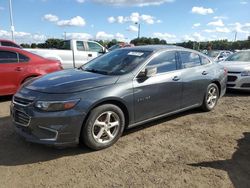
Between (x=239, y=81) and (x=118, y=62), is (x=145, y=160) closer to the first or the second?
(x=118, y=62)

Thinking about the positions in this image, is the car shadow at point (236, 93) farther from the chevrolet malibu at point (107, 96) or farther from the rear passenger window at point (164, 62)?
the rear passenger window at point (164, 62)

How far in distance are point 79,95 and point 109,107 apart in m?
0.52

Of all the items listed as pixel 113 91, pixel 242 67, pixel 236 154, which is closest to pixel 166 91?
pixel 113 91

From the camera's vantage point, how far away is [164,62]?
5.46 meters

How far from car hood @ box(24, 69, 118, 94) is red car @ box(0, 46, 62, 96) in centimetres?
299

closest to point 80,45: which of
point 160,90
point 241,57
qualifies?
point 241,57

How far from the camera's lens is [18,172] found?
146 inches

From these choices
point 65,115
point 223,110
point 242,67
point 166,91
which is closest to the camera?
point 65,115

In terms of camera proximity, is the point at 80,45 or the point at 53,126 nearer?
the point at 53,126

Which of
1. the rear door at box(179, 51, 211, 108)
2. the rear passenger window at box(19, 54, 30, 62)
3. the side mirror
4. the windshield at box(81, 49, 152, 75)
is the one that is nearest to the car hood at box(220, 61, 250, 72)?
the rear door at box(179, 51, 211, 108)

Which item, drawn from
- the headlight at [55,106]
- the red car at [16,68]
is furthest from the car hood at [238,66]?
the headlight at [55,106]

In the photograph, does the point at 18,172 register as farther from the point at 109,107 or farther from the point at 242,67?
the point at 242,67

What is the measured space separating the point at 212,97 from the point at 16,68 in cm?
501

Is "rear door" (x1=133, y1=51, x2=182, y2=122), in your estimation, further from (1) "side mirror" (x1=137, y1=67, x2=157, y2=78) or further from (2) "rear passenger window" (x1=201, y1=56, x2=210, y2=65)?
(2) "rear passenger window" (x1=201, y1=56, x2=210, y2=65)
